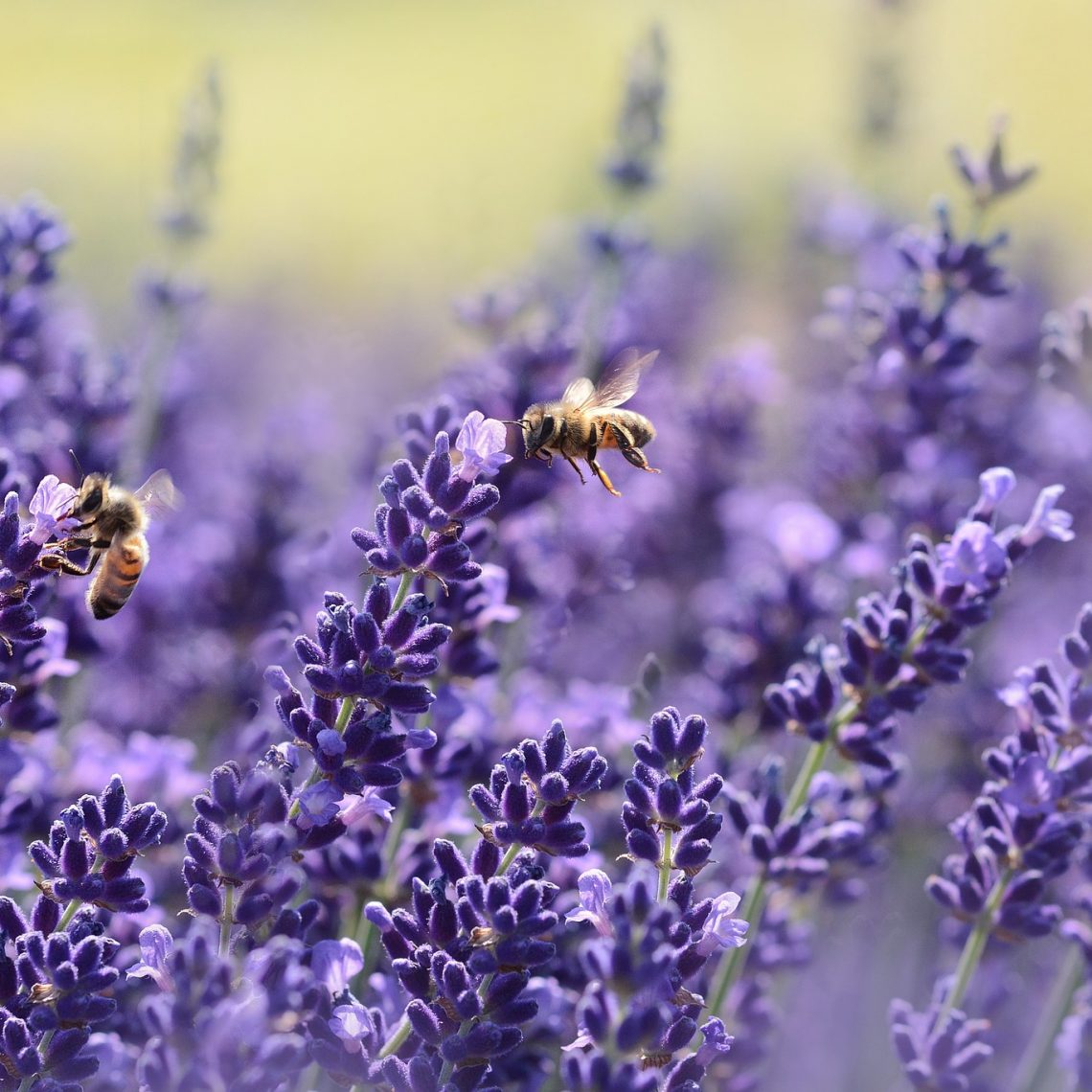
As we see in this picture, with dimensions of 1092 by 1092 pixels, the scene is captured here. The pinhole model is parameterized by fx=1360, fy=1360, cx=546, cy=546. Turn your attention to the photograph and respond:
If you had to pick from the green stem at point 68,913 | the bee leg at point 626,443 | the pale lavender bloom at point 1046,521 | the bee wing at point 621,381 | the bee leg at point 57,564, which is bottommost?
the green stem at point 68,913

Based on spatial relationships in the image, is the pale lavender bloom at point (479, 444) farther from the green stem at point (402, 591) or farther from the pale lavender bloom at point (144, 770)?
the pale lavender bloom at point (144, 770)

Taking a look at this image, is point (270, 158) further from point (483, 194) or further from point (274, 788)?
point (274, 788)

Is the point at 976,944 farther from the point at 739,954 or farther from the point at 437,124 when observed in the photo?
the point at 437,124

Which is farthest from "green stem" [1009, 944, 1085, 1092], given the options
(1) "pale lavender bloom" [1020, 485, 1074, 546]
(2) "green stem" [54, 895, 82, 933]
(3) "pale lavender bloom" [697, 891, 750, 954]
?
(2) "green stem" [54, 895, 82, 933]

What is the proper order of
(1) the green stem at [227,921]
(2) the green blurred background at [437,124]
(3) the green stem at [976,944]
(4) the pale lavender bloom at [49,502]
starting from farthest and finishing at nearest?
(2) the green blurred background at [437,124] < (3) the green stem at [976,944] < (4) the pale lavender bloom at [49,502] < (1) the green stem at [227,921]

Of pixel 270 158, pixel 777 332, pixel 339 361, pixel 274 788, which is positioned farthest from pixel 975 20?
pixel 274 788

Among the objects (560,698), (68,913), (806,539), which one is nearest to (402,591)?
(68,913)

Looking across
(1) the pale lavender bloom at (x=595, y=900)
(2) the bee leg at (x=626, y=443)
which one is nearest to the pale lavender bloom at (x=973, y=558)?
(1) the pale lavender bloom at (x=595, y=900)

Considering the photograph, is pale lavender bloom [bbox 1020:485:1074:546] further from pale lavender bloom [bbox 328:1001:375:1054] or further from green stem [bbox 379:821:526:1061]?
pale lavender bloom [bbox 328:1001:375:1054]
